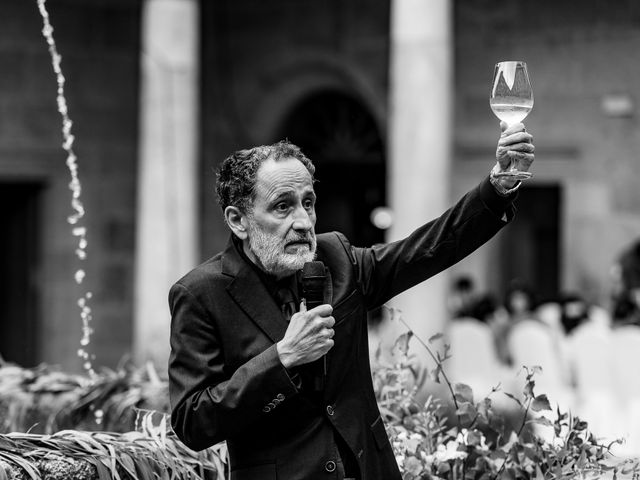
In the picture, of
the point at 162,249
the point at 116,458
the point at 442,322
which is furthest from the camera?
the point at 162,249

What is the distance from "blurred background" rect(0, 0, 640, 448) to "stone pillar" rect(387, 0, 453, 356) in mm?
559

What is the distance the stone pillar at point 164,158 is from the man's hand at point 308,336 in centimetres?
1008

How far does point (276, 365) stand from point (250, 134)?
44.5 feet

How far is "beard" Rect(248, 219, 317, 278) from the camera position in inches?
135

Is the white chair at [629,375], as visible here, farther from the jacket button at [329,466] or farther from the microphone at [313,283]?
the microphone at [313,283]

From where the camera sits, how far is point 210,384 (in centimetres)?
339

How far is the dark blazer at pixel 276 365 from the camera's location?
10.8ft

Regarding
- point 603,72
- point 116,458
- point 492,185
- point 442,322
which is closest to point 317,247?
point 492,185

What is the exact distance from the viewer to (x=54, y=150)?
631 inches

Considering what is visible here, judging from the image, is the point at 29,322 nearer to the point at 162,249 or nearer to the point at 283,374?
the point at 162,249

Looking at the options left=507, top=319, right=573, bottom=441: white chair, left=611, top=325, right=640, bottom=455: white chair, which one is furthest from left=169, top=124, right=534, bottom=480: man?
left=507, top=319, right=573, bottom=441: white chair

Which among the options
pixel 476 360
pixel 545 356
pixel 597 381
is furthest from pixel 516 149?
pixel 476 360

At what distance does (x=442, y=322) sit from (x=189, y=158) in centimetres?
315

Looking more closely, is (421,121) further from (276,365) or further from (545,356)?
(276,365)
